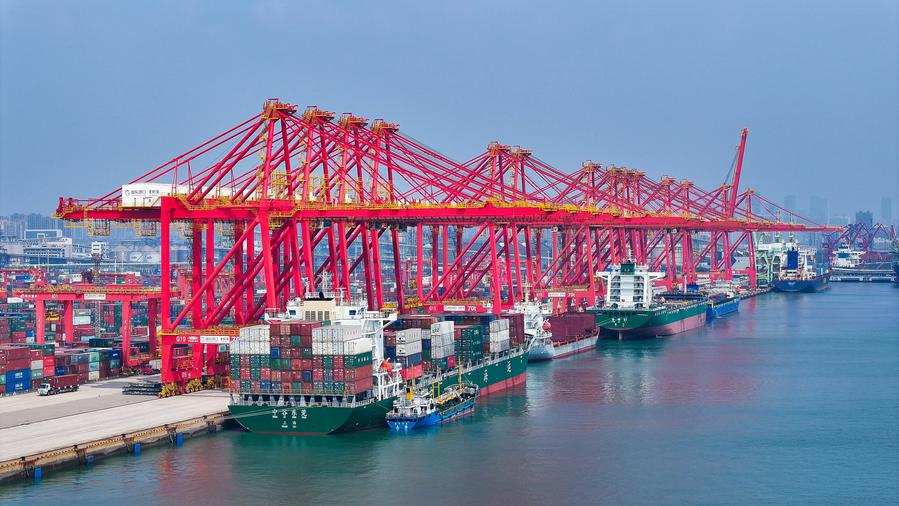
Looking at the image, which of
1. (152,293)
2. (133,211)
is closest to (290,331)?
(133,211)

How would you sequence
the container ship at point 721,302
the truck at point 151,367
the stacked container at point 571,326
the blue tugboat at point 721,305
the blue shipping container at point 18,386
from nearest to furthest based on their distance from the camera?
1. the blue shipping container at point 18,386
2. the truck at point 151,367
3. the stacked container at point 571,326
4. the blue tugboat at point 721,305
5. the container ship at point 721,302

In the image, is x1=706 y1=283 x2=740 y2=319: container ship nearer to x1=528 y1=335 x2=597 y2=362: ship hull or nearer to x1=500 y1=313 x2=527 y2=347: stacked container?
x1=528 y1=335 x2=597 y2=362: ship hull

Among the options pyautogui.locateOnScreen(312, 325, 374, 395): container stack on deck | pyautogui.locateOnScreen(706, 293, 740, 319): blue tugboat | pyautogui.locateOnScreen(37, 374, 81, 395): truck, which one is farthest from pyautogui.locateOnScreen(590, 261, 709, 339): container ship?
pyautogui.locateOnScreen(312, 325, 374, 395): container stack on deck

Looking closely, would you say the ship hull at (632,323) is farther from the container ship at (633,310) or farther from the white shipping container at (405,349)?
the white shipping container at (405,349)

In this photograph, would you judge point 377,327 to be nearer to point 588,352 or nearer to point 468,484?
point 468,484

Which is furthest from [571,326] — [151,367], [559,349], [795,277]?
[795,277]

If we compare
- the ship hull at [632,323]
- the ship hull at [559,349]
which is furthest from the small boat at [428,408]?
the ship hull at [632,323]

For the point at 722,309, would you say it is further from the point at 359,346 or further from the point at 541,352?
the point at 359,346
